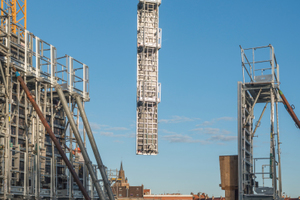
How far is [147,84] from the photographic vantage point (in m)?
64.8

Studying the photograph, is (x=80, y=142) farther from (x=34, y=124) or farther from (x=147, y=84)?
(x=147, y=84)

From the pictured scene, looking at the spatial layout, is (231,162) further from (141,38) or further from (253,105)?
(141,38)

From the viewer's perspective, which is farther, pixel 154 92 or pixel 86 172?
pixel 154 92

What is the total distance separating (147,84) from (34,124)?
3155 centimetres

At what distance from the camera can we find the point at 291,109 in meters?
35.3

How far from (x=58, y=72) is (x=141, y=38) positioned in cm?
2802

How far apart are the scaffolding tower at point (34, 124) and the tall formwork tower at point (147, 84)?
23737 millimetres

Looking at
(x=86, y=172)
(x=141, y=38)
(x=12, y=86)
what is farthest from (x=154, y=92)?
(x=12, y=86)

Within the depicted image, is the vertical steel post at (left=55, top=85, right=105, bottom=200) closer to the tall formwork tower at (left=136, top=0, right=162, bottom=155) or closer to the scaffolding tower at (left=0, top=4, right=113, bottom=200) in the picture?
the scaffolding tower at (left=0, top=4, right=113, bottom=200)

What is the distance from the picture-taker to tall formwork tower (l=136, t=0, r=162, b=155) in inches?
2520

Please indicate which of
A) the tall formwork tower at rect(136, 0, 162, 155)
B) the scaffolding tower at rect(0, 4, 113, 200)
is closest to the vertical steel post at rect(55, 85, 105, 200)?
the scaffolding tower at rect(0, 4, 113, 200)

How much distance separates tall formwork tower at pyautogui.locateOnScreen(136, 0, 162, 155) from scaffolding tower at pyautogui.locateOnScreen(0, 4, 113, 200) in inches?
935

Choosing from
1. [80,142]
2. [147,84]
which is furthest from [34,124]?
[147,84]

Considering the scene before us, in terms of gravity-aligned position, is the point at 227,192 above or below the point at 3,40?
below
